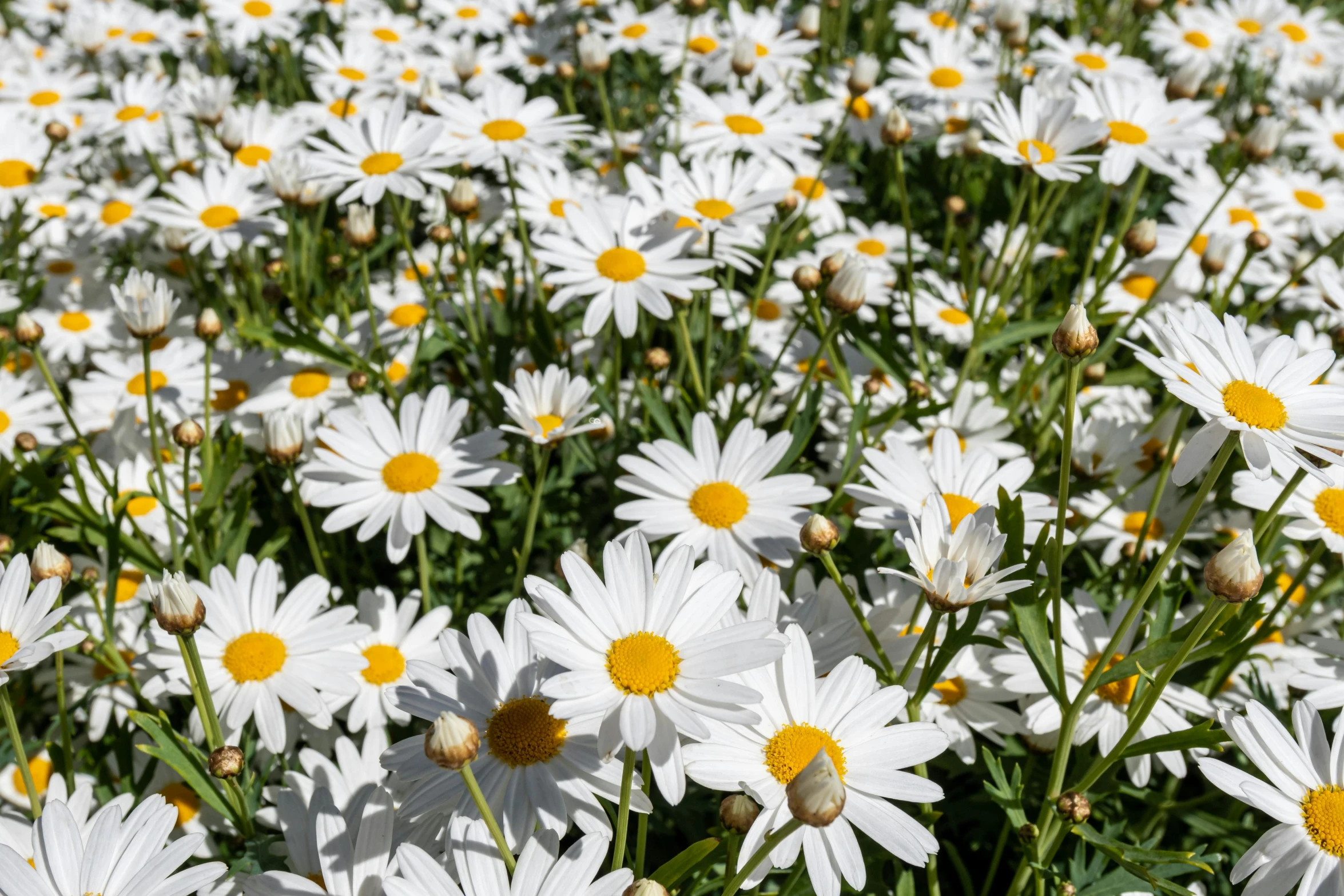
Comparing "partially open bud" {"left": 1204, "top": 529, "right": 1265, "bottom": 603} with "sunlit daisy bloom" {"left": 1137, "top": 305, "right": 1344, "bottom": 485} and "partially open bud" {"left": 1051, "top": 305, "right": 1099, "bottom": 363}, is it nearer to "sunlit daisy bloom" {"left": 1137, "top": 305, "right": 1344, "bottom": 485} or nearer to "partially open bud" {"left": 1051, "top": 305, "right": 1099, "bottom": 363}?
"sunlit daisy bloom" {"left": 1137, "top": 305, "right": 1344, "bottom": 485}

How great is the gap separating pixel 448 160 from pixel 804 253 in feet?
5.16

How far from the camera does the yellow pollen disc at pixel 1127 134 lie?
2879 millimetres

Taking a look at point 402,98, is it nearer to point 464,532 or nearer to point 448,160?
point 448,160

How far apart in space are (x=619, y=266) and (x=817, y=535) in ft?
3.52

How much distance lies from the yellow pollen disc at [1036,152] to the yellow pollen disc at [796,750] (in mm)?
1638

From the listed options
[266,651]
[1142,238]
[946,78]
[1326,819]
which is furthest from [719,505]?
[946,78]

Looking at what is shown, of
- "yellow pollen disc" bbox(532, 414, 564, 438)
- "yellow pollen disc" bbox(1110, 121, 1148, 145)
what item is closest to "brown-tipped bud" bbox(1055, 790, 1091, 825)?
"yellow pollen disc" bbox(532, 414, 564, 438)

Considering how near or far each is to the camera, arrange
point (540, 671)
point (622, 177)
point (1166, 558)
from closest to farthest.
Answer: point (1166, 558) → point (540, 671) → point (622, 177)

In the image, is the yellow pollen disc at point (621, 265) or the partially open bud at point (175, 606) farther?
the yellow pollen disc at point (621, 265)

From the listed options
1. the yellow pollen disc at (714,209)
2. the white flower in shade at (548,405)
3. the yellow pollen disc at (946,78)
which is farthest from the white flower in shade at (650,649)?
the yellow pollen disc at (946,78)

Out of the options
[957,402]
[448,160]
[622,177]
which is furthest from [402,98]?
[957,402]

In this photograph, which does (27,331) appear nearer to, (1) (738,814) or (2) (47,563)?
(2) (47,563)

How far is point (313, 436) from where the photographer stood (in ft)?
8.59

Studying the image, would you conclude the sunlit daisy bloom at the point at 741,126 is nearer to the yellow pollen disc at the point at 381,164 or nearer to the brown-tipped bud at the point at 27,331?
the yellow pollen disc at the point at 381,164
